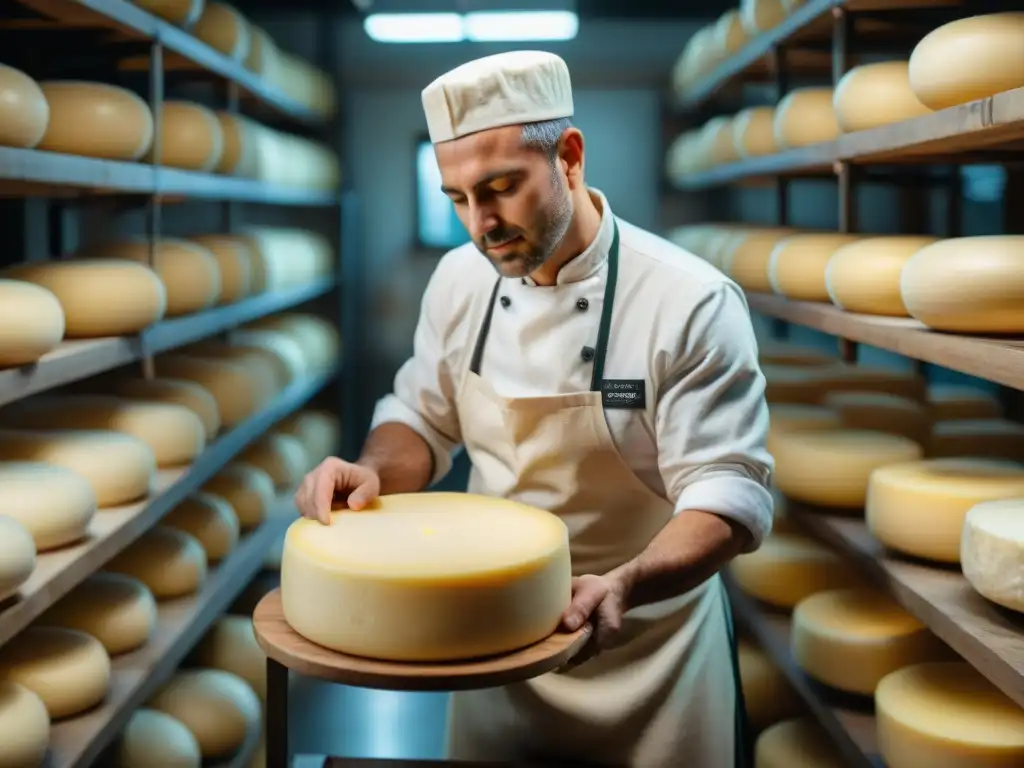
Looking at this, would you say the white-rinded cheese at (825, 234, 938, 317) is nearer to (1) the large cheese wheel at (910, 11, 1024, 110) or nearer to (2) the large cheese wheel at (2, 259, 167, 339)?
(1) the large cheese wheel at (910, 11, 1024, 110)

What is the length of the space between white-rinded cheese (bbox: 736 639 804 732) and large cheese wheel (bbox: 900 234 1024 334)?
1181 mm

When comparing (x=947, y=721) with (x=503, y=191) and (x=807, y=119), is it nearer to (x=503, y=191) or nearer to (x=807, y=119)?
(x=503, y=191)

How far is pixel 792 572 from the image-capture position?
2.65 meters

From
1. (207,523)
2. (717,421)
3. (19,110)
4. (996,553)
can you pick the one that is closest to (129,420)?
(207,523)

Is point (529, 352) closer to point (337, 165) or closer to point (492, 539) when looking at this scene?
point (492, 539)

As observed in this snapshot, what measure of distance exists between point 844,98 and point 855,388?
2.80 feet

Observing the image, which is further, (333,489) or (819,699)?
(819,699)

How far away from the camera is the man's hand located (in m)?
1.49

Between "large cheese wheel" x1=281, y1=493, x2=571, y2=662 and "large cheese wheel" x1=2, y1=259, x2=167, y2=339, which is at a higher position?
"large cheese wheel" x1=2, y1=259, x2=167, y2=339

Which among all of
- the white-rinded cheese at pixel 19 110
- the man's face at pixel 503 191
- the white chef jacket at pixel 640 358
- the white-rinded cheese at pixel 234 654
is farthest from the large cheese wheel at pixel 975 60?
the white-rinded cheese at pixel 234 654

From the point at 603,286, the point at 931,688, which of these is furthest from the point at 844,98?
the point at 931,688

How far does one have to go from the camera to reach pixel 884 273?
223 centimetres

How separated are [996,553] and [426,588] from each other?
811 mm

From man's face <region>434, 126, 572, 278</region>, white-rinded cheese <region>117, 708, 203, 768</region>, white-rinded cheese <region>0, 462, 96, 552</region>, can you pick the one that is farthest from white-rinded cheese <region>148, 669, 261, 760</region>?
man's face <region>434, 126, 572, 278</region>
